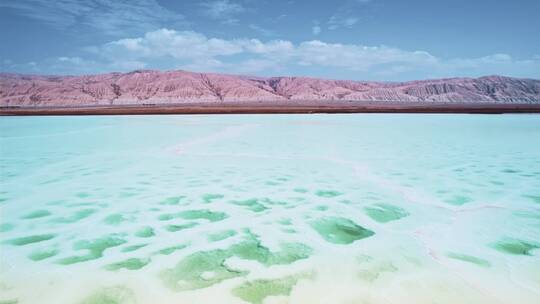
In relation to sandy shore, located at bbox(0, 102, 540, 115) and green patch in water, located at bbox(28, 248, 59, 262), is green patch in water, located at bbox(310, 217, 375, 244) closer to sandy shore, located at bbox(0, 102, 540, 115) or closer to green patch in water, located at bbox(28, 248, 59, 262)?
green patch in water, located at bbox(28, 248, 59, 262)

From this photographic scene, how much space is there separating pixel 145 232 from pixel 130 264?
0.77 m

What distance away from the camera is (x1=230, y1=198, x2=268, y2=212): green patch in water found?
15.3ft

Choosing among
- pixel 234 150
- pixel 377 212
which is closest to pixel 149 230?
pixel 377 212

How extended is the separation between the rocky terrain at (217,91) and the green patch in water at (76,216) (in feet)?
313

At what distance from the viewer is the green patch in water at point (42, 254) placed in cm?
329

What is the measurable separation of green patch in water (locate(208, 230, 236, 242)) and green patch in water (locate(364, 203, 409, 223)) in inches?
65.6

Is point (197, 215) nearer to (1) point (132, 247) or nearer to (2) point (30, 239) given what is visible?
(1) point (132, 247)

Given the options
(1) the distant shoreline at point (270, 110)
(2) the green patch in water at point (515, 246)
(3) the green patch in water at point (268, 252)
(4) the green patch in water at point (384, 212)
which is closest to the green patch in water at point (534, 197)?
(2) the green patch in water at point (515, 246)

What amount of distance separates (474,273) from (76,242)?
356 centimetres

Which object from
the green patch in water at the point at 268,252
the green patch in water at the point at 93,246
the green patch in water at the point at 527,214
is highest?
the green patch in water at the point at 527,214

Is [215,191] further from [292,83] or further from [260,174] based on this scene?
[292,83]

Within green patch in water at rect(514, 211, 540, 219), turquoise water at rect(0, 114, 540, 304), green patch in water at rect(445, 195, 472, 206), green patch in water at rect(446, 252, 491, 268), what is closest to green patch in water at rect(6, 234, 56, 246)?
turquoise water at rect(0, 114, 540, 304)

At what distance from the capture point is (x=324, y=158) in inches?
340

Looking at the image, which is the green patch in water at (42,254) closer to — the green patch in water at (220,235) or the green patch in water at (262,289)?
the green patch in water at (220,235)
